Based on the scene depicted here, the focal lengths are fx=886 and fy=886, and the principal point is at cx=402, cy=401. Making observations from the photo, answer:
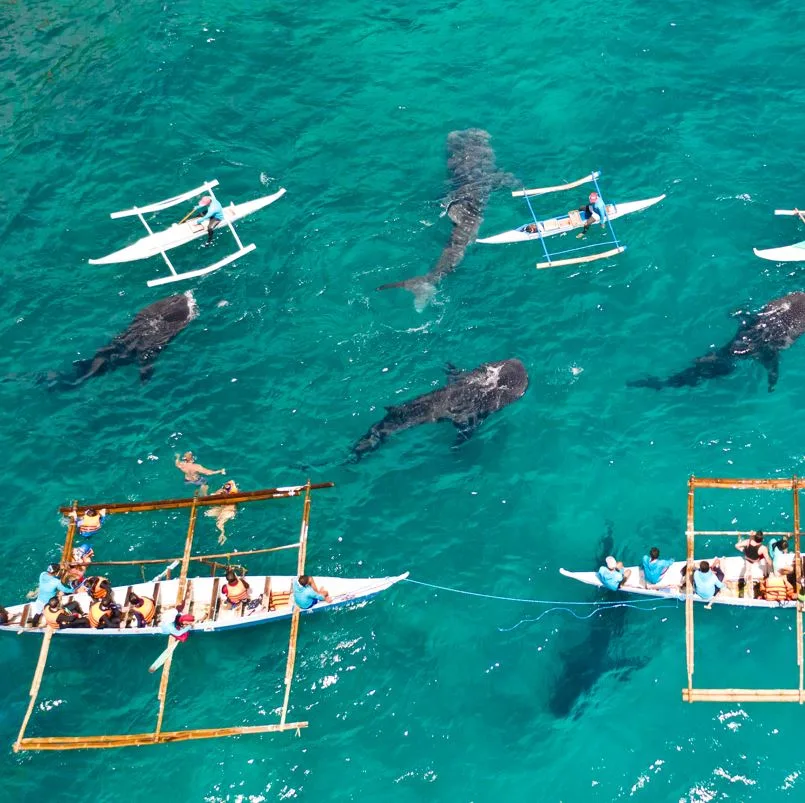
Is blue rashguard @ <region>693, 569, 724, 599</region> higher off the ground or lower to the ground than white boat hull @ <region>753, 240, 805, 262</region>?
lower

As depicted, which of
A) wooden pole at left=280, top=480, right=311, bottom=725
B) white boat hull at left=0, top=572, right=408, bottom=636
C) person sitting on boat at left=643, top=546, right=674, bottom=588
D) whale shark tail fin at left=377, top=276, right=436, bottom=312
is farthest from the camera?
whale shark tail fin at left=377, top=276, right=436, bottom=312

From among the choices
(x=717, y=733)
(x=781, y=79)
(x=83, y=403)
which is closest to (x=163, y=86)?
(x=83, y=403)

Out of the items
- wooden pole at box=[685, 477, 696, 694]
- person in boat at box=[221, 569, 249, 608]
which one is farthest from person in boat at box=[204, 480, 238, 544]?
wooden pole at box=[685, 477, 696, 694]

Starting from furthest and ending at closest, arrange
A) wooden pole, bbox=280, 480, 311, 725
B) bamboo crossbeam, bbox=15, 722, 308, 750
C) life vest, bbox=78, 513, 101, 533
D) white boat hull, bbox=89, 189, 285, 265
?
white boat hull, bbox=89, 189, 285, 265, life vest, bbox=78, 513, 101, 533, wooden pole, bbox=280, 480, 311, 725, bamboo crossbeam, bbox=15, 722, 308, 750

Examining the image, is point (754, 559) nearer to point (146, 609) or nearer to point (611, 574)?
point (611, 574)

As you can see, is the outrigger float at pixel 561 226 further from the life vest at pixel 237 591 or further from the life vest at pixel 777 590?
the life vest at pixel 237 591

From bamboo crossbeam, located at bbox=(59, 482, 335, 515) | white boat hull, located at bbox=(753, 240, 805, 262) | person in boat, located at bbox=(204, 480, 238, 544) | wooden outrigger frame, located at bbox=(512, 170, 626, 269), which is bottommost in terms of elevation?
person in boat, located at bbox=(204, 480, 238, 544)

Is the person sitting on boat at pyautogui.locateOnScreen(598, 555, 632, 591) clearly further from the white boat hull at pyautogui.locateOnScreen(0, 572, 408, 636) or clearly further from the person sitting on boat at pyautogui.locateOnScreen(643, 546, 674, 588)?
the white boat hull at pyautogui.locateOnScreen(0, 572, 408, 636)
